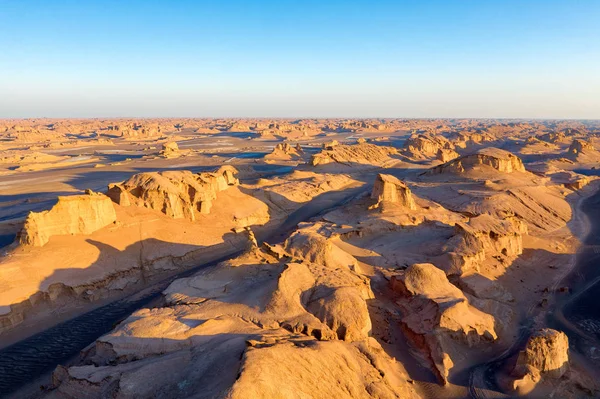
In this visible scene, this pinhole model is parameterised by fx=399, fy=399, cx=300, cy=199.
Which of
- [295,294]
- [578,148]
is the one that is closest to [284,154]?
[578,148]

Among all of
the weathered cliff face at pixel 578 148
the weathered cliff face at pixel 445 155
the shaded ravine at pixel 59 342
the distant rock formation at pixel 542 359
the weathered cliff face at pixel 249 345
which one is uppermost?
the weathered cliff face at pixel 578 148

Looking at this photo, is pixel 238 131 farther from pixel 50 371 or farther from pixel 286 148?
pixel 50 371

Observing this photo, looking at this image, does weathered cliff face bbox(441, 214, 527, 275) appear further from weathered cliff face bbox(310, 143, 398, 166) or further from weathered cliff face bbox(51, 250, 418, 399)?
weathered cliff face bbox(310, 143, 398, 166)

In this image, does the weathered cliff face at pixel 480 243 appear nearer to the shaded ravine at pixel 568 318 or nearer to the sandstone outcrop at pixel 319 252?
the shaded ravine at pixel 568 318

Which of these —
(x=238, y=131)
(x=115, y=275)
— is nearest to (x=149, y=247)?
(x=115, y=275)

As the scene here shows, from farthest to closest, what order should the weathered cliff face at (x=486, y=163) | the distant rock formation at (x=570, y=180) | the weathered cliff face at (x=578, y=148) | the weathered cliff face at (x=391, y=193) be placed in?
the weathered cliff face at (x=578, y=148) → the weathered cliff face at (x=486, y=163) → the distant rock formation at (x=570, y=180) → the weathered cliff face at (x=391, y=193)

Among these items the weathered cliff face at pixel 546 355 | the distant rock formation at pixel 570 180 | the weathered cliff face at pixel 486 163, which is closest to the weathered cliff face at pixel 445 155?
the weathered cliff face at pixel 486 163
